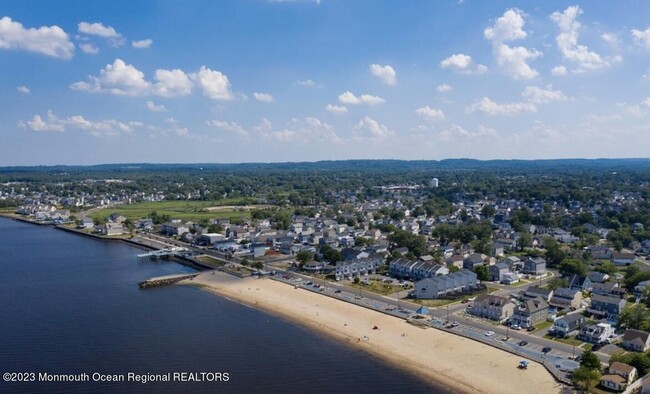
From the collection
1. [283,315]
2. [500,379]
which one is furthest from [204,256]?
[500,379]

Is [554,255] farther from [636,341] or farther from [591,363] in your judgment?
[591,363]

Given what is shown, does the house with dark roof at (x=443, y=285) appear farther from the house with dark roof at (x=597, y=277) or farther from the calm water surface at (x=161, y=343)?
the calm water surface at (x=161, y=343)

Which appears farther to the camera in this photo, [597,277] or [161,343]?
[597,277]

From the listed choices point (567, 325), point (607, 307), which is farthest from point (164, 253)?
point (607, 307)

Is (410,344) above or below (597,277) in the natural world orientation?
below

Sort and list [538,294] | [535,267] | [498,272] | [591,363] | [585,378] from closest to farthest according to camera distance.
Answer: [585,378] → [591,363] → [538,294] → [498,272] → [535,267]
